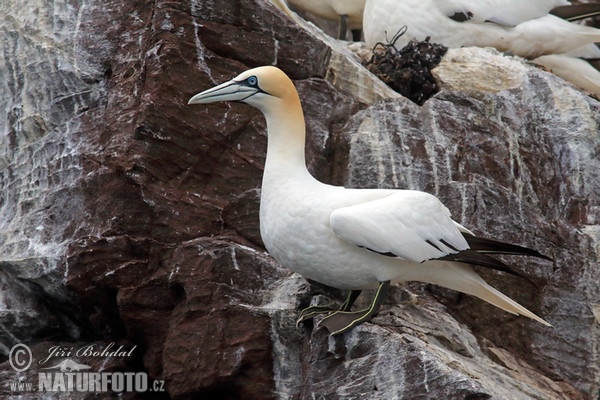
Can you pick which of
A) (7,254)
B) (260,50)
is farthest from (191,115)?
(7,254)

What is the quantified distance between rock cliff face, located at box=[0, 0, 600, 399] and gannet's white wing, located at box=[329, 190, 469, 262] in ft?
1.45

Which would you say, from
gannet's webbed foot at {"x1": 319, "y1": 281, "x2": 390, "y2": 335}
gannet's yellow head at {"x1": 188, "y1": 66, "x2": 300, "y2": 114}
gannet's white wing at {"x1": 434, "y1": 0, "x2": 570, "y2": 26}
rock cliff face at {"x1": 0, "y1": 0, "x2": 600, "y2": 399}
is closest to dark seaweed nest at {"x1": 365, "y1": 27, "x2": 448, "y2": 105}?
rock cliff face at {"x1": 0, "y1": 0, "x2": 600, "y2": 399}

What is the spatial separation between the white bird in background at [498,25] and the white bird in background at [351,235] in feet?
11.1

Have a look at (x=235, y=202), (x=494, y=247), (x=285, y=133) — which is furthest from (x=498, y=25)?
(x=494, y=247)

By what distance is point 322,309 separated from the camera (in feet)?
24.4

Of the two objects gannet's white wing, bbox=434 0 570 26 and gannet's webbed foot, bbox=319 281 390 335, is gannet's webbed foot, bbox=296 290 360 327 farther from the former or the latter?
gannet's white wing, bbox=434 0 570 26

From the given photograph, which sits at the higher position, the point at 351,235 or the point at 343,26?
the point at 351,235

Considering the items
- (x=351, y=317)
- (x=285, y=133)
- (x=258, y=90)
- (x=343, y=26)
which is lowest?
(x=343, y=26)

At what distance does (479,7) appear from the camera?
35.3 feet

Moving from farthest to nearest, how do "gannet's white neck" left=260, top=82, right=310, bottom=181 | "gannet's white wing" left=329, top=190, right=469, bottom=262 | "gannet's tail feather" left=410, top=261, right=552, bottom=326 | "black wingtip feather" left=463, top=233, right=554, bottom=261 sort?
"gannet's white neck" left=260, top=82, right=310, bottom=181
"gannet's tail feather" left=410, top=261, right=552, bottom=326
"black wingtip feather" left=463, top=233, right=554, bottom=261
"gannet's white wing" left=329, top=190, right=469, bottom=262

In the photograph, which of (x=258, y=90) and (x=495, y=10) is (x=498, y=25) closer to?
(x=495, y=10)

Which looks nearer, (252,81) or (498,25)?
(252,81)

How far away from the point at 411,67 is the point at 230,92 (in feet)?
8.84

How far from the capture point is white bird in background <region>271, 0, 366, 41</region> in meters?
12.5
